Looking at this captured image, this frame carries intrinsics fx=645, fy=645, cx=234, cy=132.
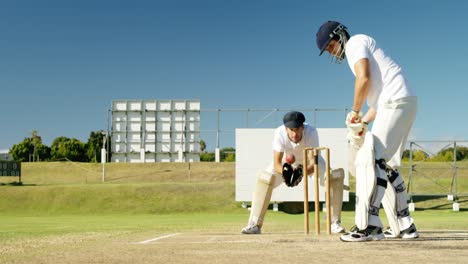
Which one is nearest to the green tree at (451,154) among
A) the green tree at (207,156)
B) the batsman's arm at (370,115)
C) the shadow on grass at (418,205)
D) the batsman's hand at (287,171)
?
the shadow on grass at (418,205)

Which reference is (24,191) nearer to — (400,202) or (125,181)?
(125,181)

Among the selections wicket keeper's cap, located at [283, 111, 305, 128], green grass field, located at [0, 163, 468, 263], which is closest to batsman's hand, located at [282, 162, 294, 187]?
wicket keeper's cap, located at [283, 111, 305, 128]

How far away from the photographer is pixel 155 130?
52.8 meters

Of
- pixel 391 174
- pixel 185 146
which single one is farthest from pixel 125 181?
pixel 391 174

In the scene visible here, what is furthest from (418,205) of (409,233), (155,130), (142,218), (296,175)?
(409,233)

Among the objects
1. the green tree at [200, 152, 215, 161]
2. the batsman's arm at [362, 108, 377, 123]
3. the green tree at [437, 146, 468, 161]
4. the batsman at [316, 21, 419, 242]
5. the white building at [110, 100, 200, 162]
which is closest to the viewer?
the batsman at [316, 21, 419, 242]

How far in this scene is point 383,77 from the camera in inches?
291

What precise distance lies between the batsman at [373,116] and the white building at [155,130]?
42881 millimetres

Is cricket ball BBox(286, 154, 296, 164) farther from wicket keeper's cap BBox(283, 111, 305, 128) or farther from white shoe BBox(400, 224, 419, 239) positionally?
white shoe BBox(400, 224, 419, 239)

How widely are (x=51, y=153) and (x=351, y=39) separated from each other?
103860 millimetres

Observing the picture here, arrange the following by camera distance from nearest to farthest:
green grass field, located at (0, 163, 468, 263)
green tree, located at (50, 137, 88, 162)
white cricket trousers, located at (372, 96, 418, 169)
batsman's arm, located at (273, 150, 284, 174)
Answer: green grass field, located at (0, 163, 468, 263) < white cricket trousers, located at (372, 96, 418, 169) < batsman's arm, located at (273, 150, 284, 174) < green tree, located at (50, 137, 88, 162)

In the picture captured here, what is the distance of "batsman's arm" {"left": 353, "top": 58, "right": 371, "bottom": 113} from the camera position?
7.22m

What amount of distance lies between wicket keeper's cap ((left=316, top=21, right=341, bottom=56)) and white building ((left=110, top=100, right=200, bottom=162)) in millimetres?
42626

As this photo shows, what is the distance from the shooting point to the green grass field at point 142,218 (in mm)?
6527
